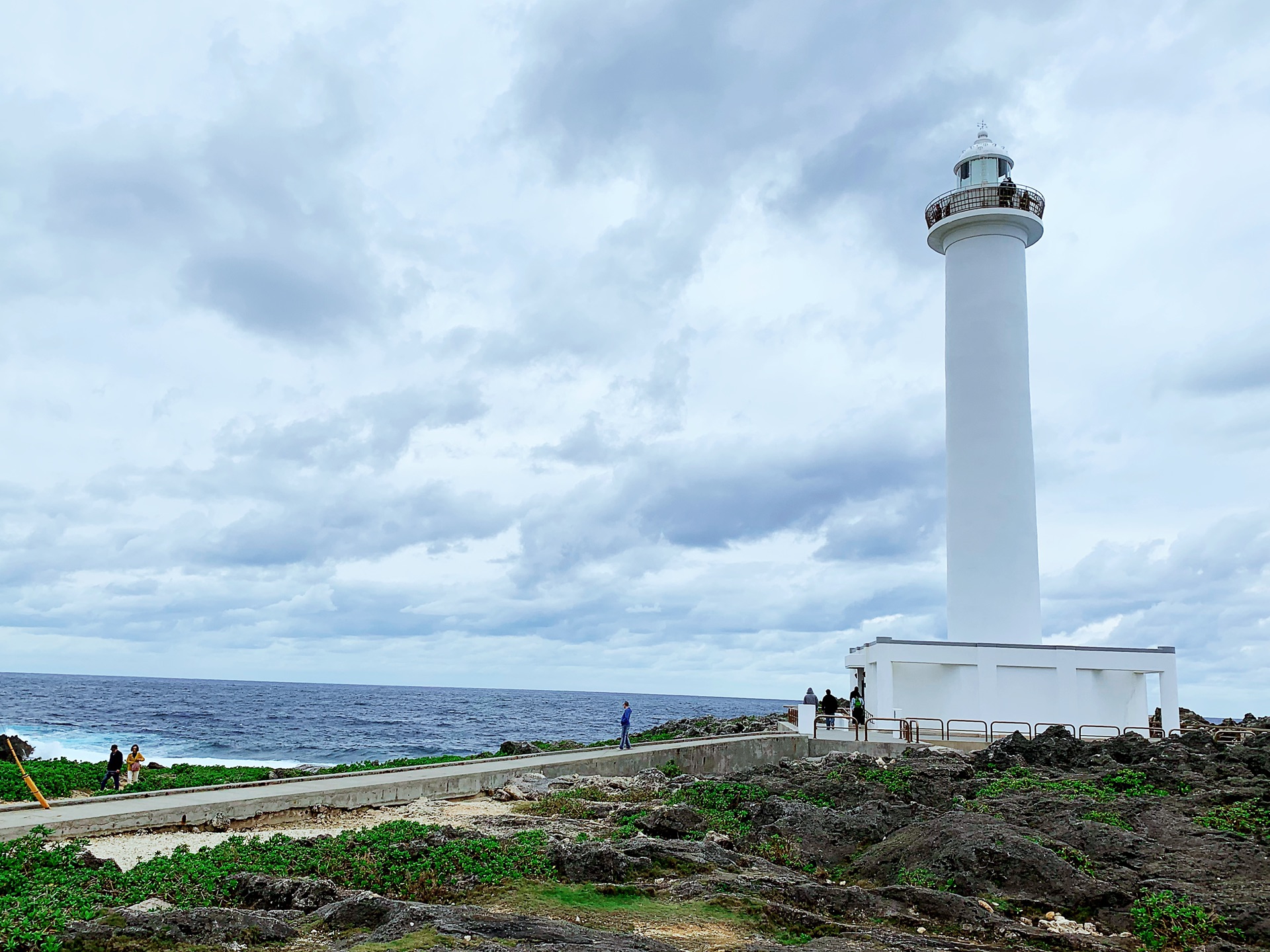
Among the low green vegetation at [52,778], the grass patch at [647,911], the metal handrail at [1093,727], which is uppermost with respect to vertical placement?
the metal handrail at [1093,727]

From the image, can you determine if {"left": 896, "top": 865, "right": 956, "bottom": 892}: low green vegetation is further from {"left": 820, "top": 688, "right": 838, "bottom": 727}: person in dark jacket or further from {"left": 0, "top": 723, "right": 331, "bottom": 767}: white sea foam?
{"left": 0, "top": 723, "right": 331, "bottom": 767}: white sea foam

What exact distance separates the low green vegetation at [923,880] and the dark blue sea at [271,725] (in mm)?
29467

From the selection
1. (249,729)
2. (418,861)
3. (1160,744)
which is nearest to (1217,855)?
(418,861)

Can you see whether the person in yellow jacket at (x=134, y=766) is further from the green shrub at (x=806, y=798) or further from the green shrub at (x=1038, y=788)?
the green shrub at (x=1038, y=788)

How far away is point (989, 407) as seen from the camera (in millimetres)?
30859

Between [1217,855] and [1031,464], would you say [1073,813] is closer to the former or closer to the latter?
[1217,855]

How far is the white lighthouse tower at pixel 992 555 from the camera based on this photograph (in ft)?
91.4

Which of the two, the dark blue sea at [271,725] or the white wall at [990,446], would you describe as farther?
the dark blue sea at [271,725]

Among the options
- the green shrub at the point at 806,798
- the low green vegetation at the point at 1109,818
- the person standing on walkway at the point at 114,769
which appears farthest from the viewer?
the person standing on walkway at the point at 114,769

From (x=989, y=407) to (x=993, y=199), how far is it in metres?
7.20

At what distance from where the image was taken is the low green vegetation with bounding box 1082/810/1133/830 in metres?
13.1

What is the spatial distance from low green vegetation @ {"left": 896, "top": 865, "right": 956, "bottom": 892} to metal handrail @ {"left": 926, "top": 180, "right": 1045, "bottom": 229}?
2611 centimetres

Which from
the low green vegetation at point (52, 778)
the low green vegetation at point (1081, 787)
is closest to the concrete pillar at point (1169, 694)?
the low green vegetation at point (1081, 787)

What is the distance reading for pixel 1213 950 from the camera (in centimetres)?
884
